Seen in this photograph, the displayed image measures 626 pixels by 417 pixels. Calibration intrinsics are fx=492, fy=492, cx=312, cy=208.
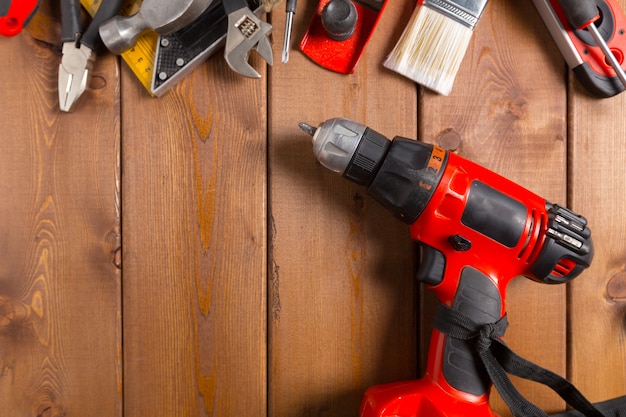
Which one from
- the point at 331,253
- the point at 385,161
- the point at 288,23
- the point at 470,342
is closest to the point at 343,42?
the point at 288,23

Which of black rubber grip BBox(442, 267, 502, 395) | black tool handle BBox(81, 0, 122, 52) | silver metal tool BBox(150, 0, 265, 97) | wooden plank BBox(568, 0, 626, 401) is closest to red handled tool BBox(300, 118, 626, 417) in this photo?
black rubber grip BBox(442, 267, 502, 395)

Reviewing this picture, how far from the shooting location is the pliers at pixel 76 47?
700mm

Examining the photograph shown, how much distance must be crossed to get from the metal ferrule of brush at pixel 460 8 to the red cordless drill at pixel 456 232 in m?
0.21

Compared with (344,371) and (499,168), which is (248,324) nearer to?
(344,371)

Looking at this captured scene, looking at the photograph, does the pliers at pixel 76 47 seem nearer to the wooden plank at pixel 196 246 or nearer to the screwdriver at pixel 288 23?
the wooden plank at pixel 196 246

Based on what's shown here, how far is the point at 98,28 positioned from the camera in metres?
0.70

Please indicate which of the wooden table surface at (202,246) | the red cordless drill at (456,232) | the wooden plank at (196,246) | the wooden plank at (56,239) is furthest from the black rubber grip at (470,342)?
the wooden plank at (56,239)

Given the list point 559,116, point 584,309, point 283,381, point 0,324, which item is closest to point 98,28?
point 0,324

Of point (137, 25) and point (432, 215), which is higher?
point (137, 25)

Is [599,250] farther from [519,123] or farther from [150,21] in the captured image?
[150,21]

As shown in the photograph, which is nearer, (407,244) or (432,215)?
(432,215)

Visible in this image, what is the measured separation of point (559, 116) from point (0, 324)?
0.91m

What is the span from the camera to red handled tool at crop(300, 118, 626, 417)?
0.64 meters

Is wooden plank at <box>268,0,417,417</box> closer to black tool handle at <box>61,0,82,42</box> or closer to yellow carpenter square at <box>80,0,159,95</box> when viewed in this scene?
yellow carpenter square at <box>80,0,159,95</box>
